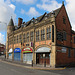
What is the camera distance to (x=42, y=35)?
2442 cm

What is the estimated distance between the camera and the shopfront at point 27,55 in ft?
88.9

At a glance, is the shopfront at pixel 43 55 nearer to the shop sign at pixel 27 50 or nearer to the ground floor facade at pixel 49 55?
the ground floor facade at pixel 49 55

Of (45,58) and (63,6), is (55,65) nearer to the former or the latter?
(45,58)

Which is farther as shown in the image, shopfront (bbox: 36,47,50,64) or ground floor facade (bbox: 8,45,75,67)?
shopfront (bbox: 36,47,50,64)

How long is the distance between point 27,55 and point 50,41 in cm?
949

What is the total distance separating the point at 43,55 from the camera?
2220cm

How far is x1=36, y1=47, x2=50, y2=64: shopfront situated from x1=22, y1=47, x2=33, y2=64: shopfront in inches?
98.0

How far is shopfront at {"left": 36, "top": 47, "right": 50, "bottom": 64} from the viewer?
2240 centimetres

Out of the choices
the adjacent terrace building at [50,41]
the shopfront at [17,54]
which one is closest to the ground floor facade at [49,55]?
the adjacent terrace building at [50,41]

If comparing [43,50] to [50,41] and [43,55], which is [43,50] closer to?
[43,55]

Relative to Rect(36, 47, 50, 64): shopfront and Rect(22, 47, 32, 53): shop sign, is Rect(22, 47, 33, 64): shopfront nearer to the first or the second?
Rect(22, 47, 32, 53): shop sign

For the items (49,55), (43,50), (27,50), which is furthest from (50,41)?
(27,50)

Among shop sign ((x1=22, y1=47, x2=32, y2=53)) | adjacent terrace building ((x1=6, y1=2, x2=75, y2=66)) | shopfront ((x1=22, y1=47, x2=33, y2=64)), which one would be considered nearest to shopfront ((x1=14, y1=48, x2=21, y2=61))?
adjacent terrace building ((x1=6, y1=2, x2=75, y2=66))

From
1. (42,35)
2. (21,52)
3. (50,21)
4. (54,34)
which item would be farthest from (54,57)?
(21,52)
